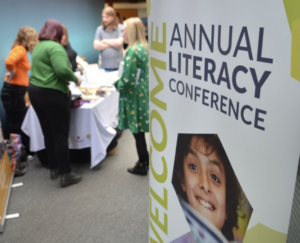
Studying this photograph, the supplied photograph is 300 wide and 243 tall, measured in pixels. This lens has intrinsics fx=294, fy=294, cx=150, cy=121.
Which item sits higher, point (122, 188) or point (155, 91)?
point (155, 91)

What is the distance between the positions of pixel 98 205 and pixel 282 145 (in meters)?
2.01

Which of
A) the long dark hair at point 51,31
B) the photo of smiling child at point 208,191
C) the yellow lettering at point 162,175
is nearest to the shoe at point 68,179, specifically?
the long dark hair at point 51,31

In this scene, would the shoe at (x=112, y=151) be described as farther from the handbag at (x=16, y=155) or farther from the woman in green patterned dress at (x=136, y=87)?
the handbag at (x=16, y=155)

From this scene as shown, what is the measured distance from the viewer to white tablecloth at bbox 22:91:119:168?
2.83 metres

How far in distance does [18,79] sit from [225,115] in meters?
2.95

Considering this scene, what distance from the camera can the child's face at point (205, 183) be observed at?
95 cm

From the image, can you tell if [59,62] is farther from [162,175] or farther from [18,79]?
[162,175]

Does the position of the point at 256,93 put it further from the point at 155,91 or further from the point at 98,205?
the point at 98,205

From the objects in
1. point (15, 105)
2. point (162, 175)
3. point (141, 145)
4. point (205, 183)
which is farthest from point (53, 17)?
point (205, 183)

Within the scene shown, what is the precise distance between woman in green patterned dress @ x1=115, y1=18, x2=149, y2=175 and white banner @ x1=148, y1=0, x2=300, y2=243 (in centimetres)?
130

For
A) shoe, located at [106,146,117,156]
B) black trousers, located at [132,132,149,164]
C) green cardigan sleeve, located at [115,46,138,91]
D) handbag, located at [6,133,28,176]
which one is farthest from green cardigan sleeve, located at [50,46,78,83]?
shoe, located at [106,146,117,156]

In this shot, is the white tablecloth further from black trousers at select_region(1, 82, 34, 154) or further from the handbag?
black trousers at select_region(1, 82, 34, 154)

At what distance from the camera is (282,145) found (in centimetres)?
72

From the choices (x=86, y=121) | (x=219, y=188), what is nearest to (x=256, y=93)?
(x=219, y=188)
